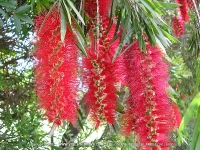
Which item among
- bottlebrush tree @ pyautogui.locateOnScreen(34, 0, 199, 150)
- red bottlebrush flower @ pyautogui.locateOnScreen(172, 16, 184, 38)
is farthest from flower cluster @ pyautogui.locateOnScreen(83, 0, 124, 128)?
red bottlebrush flower @ pyautogui.locateOnScreen(172, 16, 184, 38)

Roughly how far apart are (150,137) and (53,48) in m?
0.31

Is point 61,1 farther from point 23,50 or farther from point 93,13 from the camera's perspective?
point 23,50

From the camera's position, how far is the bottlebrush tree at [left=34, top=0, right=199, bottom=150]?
749 millimetres

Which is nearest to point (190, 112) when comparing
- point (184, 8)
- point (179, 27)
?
point (184, 8)

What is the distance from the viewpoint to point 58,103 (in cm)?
73

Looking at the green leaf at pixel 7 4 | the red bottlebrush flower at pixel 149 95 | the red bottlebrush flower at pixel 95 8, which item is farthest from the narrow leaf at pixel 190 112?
the green leaf at pixel 7 4

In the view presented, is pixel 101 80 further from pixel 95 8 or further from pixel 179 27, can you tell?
pixel 179 27

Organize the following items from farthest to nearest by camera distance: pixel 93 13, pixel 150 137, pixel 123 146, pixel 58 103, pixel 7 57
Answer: pixel 7 57
pixel 123 146
pixel 93 13
pixel 150 137
pixel 58 103

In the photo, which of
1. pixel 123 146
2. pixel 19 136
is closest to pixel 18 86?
pixel 19 136

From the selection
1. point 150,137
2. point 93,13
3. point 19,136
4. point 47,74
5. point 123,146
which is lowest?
point 123,146

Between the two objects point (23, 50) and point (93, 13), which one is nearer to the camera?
point (93, 13)

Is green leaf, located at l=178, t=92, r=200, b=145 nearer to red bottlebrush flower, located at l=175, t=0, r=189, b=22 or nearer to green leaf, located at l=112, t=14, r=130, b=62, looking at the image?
green leaf, located at l=112, t=14, r=130, b=62

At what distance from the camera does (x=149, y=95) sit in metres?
0.84

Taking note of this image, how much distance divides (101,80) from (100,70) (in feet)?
0.09
